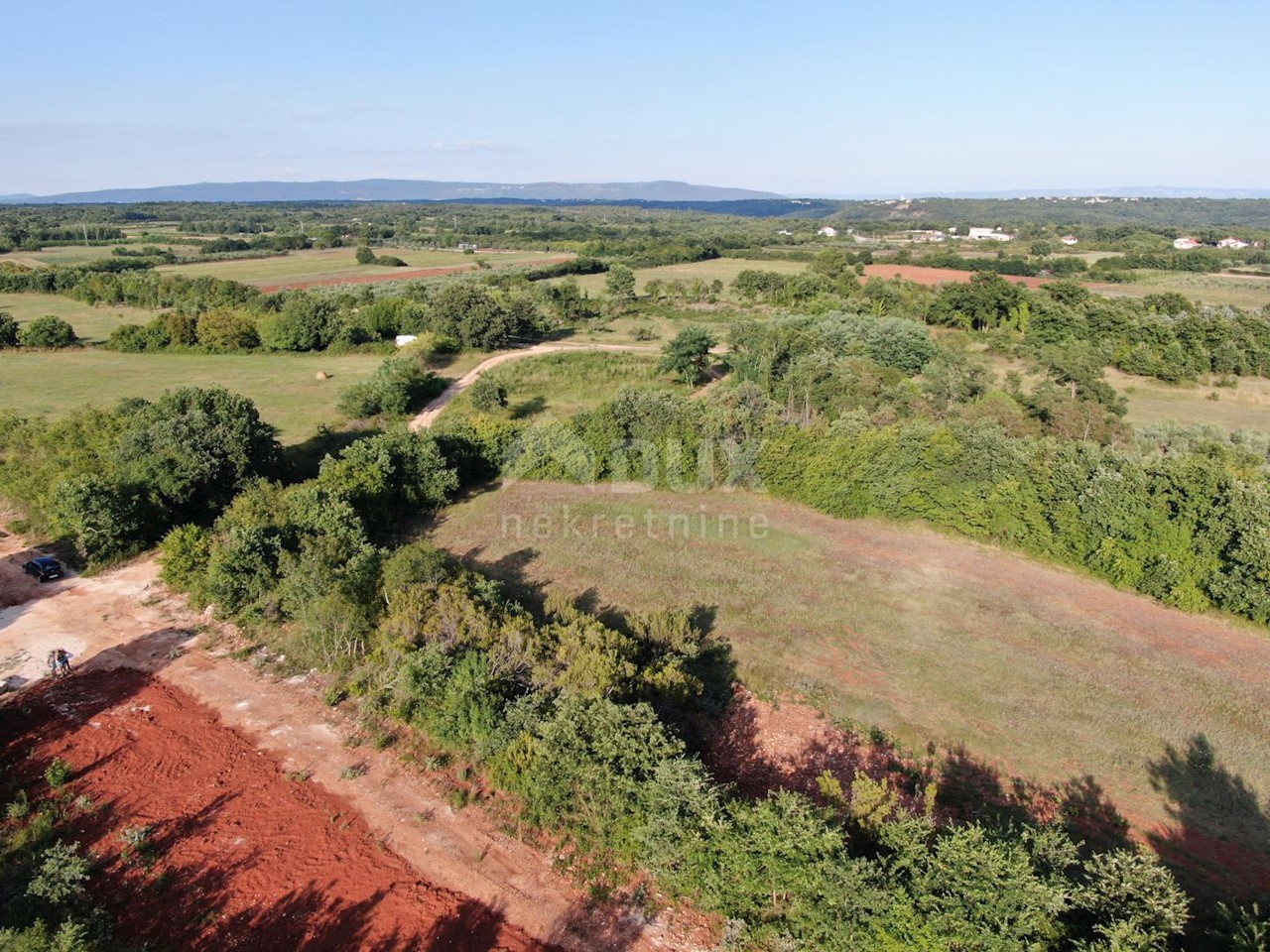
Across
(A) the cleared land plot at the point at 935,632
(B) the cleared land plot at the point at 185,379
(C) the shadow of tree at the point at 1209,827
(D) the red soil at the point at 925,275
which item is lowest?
(C) the shadow of tree at the point at 1209,827

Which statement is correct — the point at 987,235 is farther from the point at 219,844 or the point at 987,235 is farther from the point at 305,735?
the point at 219,844

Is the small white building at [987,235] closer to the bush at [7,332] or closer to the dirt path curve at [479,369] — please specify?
the dirt path curve at [479,369]

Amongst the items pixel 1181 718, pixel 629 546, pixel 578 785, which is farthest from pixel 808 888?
pixel 629 546

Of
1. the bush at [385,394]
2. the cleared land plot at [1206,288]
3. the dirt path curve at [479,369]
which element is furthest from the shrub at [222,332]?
the cleared land plot at [1206,288]

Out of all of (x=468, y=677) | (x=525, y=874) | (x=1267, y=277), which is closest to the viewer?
(x=525, y=874)

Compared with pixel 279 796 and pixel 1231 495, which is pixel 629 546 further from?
pixel 1231 495

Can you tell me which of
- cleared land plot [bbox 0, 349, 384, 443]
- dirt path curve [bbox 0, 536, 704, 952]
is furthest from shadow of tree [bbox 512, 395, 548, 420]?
dirt path curve [bbox 0, 536, 704, 952]

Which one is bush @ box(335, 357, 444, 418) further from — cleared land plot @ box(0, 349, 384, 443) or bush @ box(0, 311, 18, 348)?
bush @ box(0, 311, 18, 348)
